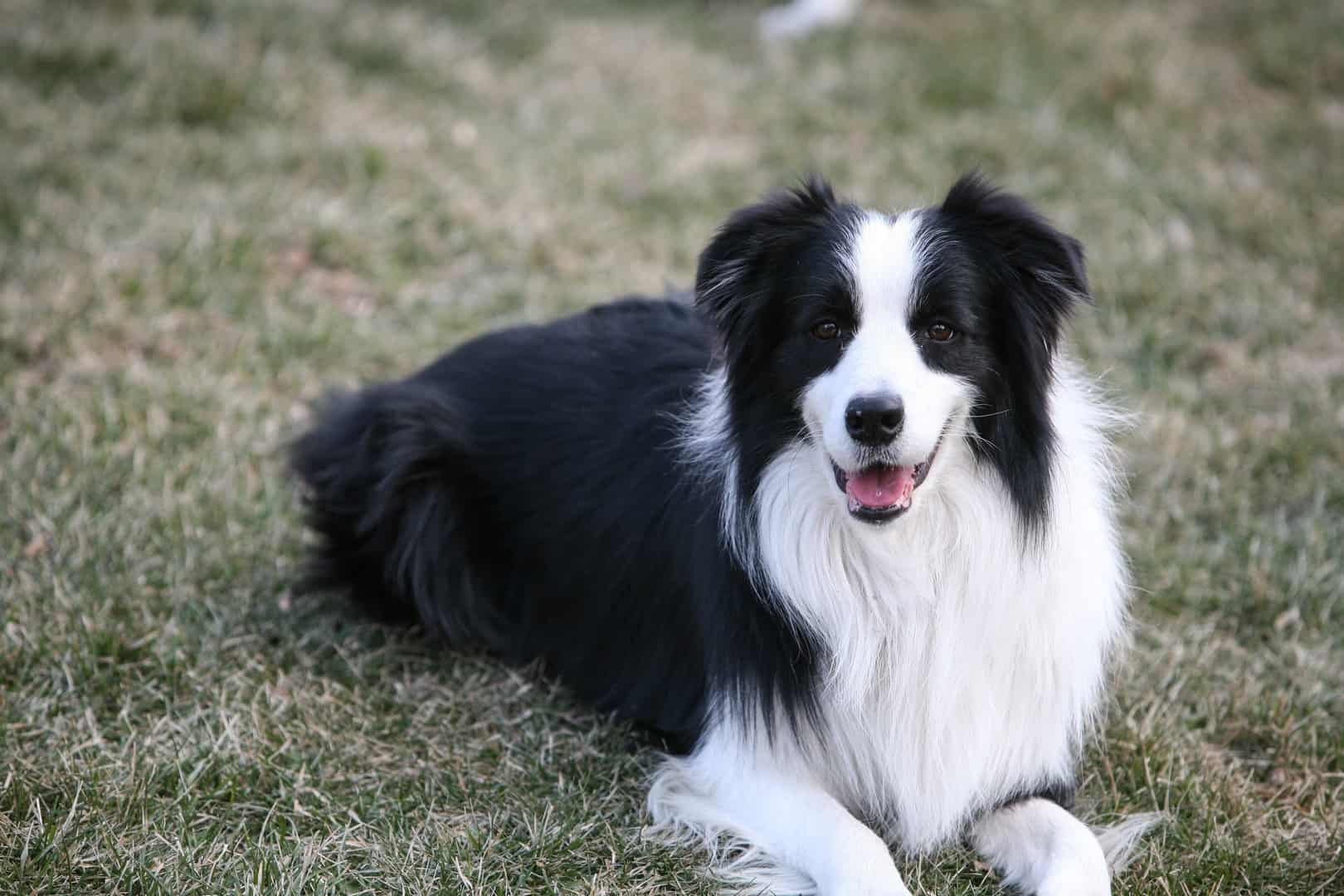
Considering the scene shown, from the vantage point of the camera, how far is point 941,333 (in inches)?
108

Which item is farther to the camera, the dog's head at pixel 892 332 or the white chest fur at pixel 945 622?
the white chest fur at pixel 945 622

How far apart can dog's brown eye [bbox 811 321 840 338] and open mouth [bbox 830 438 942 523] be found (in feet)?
0.88

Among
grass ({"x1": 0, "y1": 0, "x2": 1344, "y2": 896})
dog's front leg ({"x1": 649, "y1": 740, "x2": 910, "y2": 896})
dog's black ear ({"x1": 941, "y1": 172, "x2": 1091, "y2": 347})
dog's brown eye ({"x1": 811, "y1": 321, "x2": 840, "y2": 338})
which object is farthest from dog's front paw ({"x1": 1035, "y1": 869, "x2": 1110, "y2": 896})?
dog's brown eye ({"x1": 811, "y1": 321, "x2": 840, "y2": 338})

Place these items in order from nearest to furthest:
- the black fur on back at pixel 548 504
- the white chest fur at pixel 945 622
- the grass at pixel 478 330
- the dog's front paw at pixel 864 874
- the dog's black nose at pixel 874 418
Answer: the dog's black nose at pixel 874 418 → the dog's front paw at pixel 864 874 → the white chest fur at pixel 945 622 → the grass at pixel 478 330 → the black fur on back at pixel 548 504

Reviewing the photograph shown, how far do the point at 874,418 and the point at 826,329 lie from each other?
271mm

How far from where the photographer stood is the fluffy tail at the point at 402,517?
379cm

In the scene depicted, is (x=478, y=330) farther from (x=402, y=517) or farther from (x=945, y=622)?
(x=945, y=622)

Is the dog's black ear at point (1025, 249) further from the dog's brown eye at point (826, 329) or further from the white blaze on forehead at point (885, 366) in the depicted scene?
the dog's brown eye at point (826, 329)

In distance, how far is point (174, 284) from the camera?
18.5ft

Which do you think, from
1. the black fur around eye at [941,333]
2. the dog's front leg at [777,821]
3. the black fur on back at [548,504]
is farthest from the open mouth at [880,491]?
the dog's front leg at [777,821]

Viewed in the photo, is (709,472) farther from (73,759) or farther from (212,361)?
(212,361)

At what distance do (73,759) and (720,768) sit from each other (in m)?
1.55

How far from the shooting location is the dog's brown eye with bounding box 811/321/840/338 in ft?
9.09

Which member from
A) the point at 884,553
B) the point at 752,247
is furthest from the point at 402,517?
the point at 884,553
